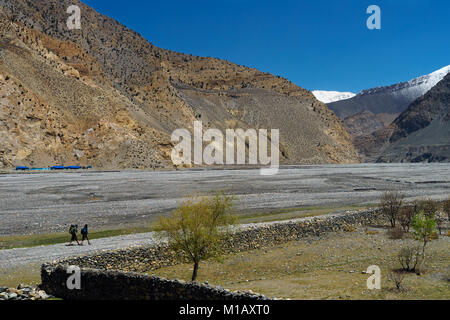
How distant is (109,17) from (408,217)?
484 ft

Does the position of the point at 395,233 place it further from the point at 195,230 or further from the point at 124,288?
the point at 124,288

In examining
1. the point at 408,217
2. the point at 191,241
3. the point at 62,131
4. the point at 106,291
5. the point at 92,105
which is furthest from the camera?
the point at 92,105

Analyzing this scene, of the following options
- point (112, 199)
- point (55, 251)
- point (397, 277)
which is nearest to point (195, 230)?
point (55, 251)

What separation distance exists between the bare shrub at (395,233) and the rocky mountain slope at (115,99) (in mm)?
66544

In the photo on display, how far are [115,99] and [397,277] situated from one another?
88394 mm

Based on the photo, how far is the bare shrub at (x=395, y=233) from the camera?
81.9 ft

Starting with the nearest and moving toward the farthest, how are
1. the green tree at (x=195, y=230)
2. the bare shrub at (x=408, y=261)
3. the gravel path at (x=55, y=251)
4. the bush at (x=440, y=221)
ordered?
the green tree at (x=195, y=230)
the bare shrub at (x=408, y=261)
the gravel path at (x=55, y=251)
the bush at (x=440, y=221)

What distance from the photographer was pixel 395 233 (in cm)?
2586

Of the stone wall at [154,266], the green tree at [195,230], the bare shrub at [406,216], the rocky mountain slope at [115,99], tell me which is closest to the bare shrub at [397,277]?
the stone wall at [154,266]

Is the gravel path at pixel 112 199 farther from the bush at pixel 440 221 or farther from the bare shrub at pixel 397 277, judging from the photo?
the bare shrub at pixel 397 277

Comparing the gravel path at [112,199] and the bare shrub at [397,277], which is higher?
the gravel path at [112,199]
